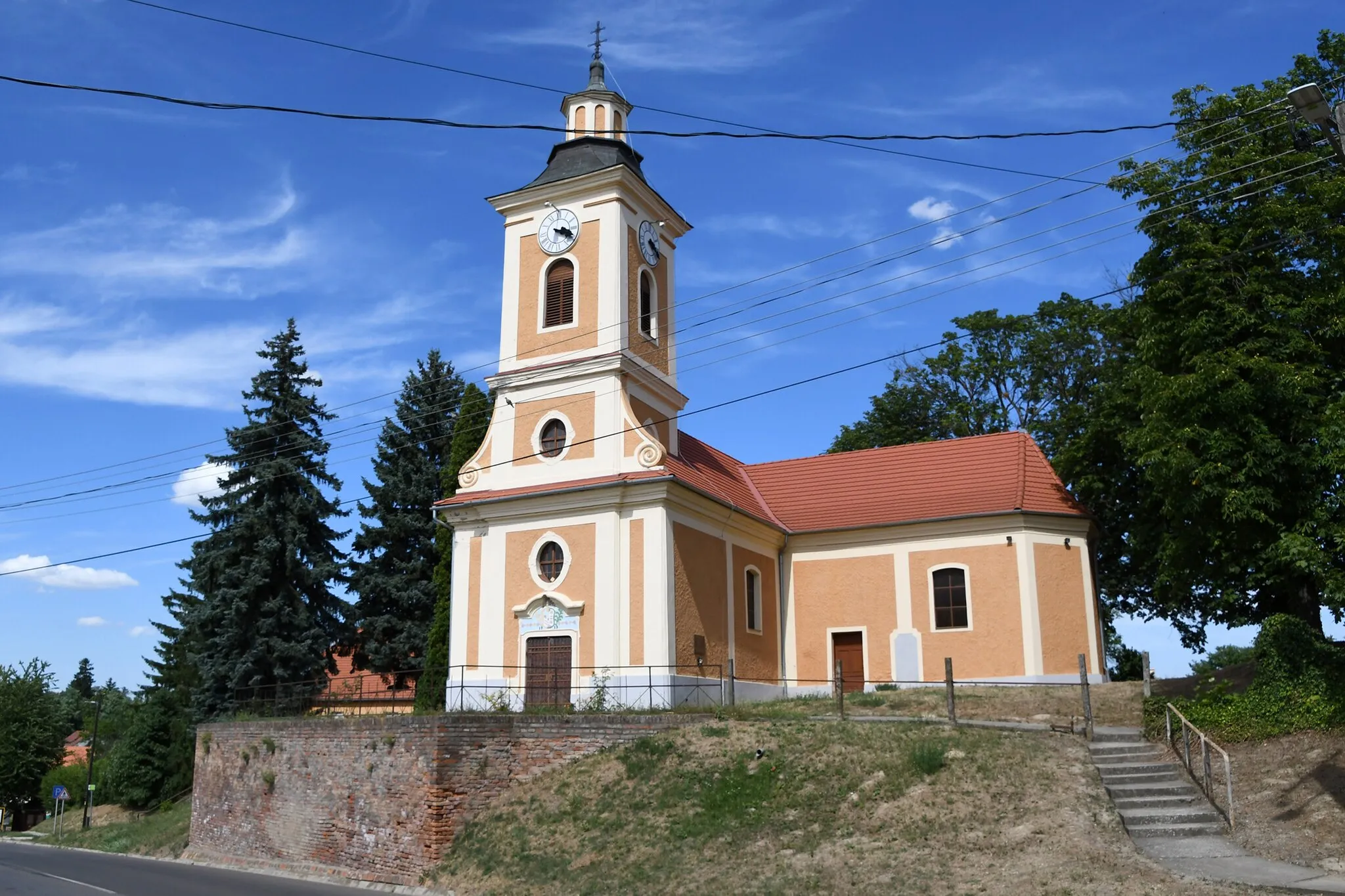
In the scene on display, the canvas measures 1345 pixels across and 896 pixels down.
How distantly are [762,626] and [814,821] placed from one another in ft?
44.5

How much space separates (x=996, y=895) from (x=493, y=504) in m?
17.0

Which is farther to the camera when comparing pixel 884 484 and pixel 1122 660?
pixel 1122 660

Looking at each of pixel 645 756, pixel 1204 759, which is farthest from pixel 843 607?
pixel 1204 759

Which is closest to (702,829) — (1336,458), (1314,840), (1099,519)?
(1314,840)

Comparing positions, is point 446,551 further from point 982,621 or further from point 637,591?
point 982,621

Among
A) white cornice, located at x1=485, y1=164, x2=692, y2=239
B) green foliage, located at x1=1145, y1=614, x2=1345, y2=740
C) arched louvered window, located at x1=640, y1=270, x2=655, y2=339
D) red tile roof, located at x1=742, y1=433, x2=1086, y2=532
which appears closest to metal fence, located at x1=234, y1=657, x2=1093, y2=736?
green foliage, located at x1=1145, y1=614, x2=1345, y2=740

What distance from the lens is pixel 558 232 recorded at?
28453 millimetres

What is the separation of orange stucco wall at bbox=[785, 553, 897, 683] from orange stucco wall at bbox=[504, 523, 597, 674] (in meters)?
7.76

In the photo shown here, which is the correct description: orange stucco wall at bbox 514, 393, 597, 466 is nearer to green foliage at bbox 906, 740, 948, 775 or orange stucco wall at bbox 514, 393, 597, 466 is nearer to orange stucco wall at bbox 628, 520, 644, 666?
orange stucco wall at bbox 628, 520, 644, 666

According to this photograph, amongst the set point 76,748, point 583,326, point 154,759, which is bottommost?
point 76,748

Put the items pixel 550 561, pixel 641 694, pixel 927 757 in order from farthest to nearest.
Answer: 1. pixel 550 561
2. pixel 641 694
3. pixel 927 757

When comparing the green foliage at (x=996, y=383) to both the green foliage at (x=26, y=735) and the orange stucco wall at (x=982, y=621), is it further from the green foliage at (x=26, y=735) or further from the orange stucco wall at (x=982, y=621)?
the green foliage at (x=26, y=735)

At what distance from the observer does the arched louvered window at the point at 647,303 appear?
28859 mm

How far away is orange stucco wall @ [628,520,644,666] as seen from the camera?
79.8 feet
